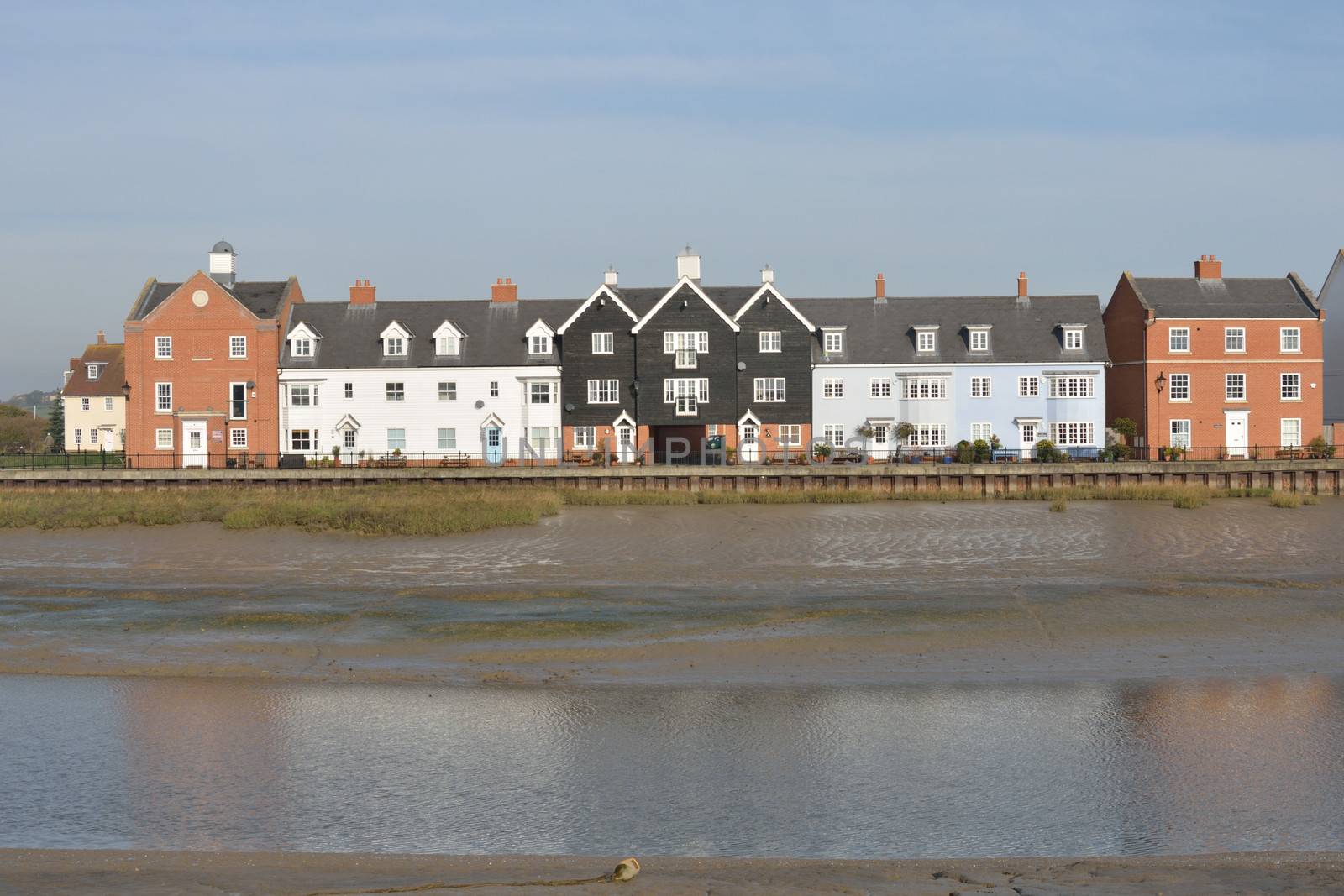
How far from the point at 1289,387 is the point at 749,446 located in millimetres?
25004

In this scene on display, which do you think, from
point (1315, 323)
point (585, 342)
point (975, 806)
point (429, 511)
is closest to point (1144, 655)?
point (975, 806)

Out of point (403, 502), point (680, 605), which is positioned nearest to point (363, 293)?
point (403, 502)

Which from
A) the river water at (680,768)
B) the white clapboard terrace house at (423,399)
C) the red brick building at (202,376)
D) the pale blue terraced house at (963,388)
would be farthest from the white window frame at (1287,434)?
the river water at (680,768)

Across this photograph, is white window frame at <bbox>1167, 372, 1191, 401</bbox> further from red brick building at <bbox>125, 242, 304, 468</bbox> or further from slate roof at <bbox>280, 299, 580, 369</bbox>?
red brick building at <bbox>125, 242, 304, 468</bbox>

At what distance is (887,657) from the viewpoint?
53.9 feet

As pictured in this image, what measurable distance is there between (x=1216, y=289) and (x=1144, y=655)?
50462 millimetres

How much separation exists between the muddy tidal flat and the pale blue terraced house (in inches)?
1006

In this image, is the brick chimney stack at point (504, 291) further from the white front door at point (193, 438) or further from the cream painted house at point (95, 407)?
the cream painted house at point (95, 407)

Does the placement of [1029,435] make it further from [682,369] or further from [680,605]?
[680,605]

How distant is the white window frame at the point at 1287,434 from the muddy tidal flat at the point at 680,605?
2668 cm

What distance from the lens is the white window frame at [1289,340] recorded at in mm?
59594

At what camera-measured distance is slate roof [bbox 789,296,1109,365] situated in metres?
60.8

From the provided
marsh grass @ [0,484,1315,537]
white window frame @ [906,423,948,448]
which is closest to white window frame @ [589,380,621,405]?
marsh grass @ [0,484,1315,537]

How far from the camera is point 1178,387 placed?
59.6 meters
